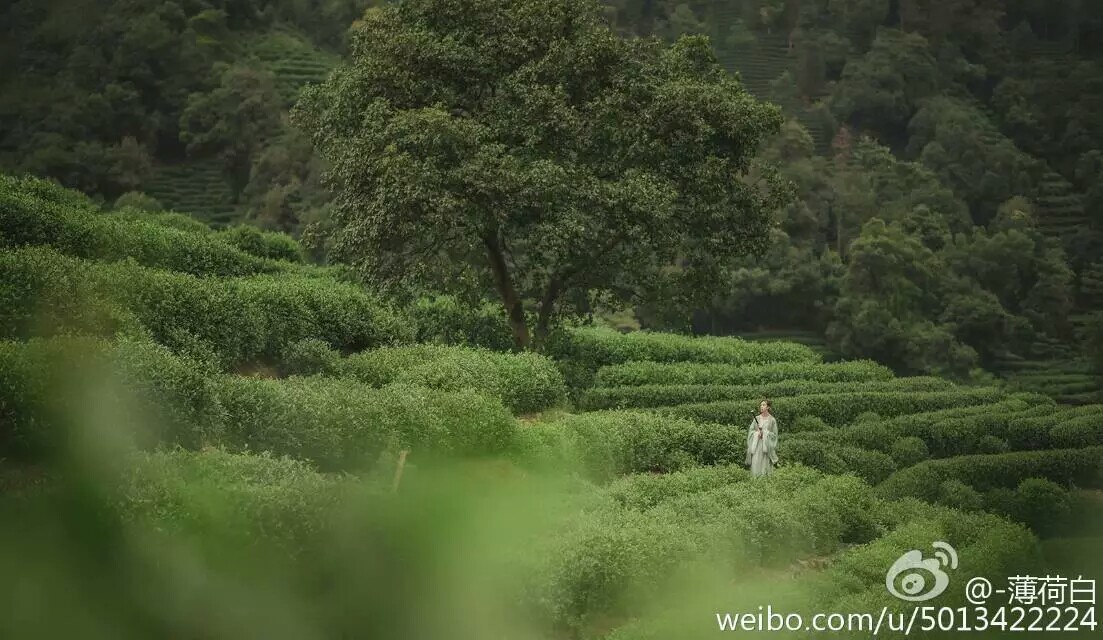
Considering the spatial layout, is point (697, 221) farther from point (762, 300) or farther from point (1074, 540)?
point (762, 300)

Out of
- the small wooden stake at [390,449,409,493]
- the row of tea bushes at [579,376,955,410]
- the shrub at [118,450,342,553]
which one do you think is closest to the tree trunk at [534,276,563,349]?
the row of tea bushes at [579,376,955,410]

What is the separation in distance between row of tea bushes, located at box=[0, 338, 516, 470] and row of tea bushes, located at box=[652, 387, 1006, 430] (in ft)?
17.6

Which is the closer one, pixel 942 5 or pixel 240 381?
pixel 240 381

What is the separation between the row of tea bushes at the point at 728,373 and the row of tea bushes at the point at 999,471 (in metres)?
4.67

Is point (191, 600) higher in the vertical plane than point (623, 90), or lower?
lower

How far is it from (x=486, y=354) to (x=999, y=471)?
25.4ft

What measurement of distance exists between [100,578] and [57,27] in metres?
43.3

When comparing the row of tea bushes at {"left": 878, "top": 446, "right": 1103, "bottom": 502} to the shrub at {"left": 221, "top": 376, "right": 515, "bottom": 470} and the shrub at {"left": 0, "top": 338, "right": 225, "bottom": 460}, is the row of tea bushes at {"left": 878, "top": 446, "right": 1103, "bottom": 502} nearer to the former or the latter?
the shrub at {"left": 221, "top": 376, "right": 515, "bottom": 470}

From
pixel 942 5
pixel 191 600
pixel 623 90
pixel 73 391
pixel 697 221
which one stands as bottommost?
pixel 191 600

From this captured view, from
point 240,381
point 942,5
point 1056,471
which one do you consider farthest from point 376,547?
point 942,5

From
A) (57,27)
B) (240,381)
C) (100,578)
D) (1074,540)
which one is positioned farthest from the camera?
(57,27)

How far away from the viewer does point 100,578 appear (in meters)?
8.84

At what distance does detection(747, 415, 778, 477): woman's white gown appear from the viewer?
15828 millimetres

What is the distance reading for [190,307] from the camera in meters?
16.6
